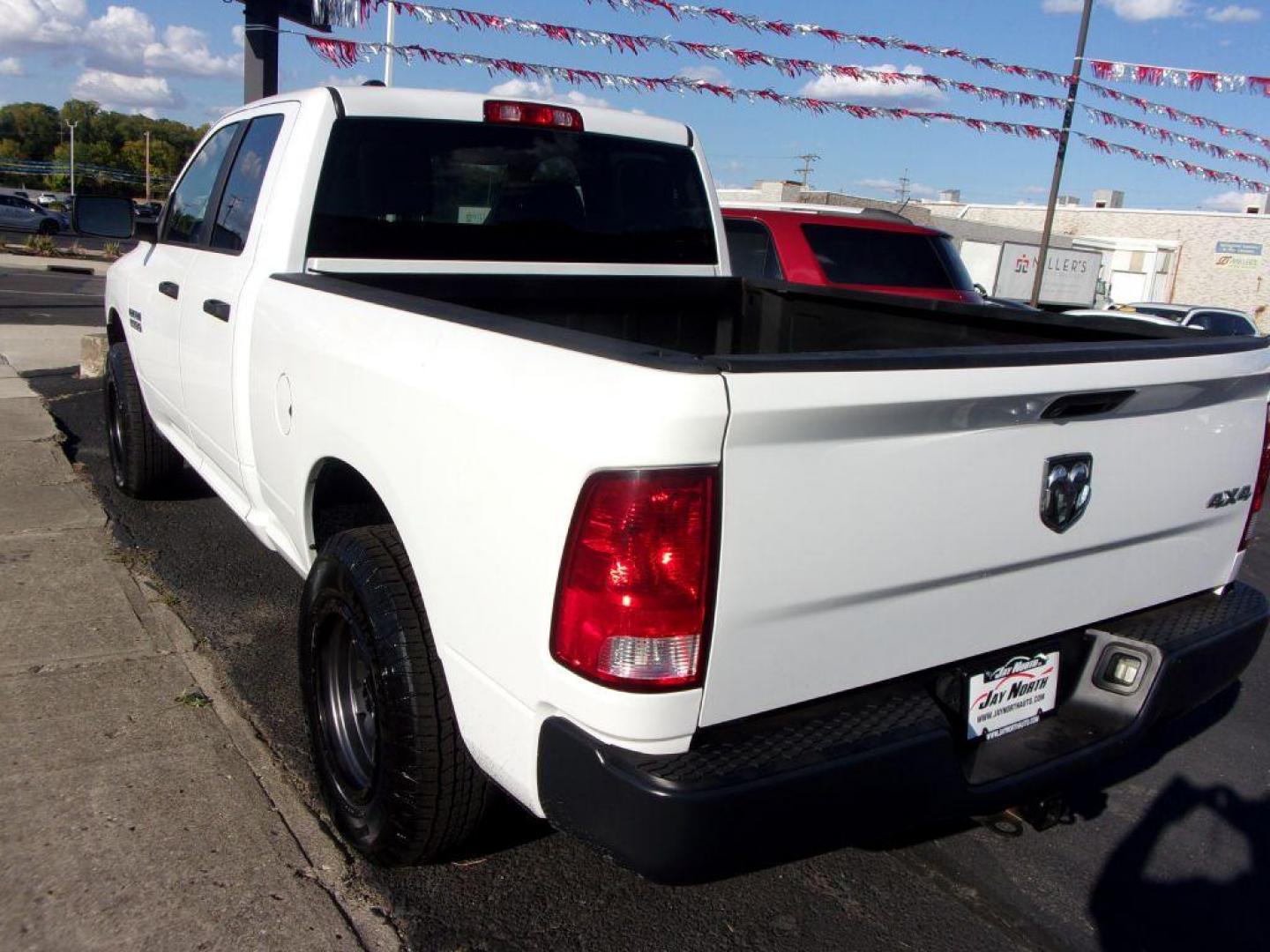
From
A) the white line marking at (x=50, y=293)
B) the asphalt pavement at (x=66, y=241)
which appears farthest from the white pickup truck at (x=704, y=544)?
the asphalt pavement at (x=66, y=241)

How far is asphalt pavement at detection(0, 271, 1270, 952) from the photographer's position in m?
2.59

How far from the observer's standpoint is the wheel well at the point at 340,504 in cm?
296

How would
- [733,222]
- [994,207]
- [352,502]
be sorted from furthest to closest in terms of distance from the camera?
[994,207]
[733,222]
[352,502]

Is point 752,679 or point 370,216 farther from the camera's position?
point 370,216

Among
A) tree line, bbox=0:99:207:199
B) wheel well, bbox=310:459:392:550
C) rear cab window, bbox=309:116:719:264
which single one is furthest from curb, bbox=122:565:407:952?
tree line, bbox=0:99:207:199

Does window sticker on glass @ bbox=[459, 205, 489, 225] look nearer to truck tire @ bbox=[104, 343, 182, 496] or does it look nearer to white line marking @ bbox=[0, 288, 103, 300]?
truck tire @ bbox=[104, 343, 182, 496]

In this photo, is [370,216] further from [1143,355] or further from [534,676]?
[1143,355]

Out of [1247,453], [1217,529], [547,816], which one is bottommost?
[547,816]

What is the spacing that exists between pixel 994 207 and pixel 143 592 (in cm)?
5180

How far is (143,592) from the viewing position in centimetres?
440

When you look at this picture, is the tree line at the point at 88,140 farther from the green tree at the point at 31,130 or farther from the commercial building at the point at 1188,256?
the commercial building at the point at 1188,256

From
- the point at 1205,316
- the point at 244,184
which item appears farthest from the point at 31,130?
the point at 244,184

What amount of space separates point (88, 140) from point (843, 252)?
10121 cm

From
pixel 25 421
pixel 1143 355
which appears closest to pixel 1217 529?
pixel 1143 355
